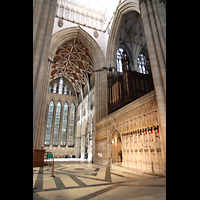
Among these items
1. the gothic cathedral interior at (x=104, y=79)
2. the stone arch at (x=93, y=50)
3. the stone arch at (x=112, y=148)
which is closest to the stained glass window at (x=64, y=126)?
the gothic cathedral interior at (x=104, y=79)

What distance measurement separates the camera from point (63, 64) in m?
24.5

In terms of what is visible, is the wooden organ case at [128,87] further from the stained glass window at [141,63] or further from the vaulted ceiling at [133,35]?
the stained glass window at [141,63]

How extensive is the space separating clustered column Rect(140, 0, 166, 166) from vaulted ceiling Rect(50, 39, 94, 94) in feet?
41.1

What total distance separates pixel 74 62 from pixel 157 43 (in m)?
17.7

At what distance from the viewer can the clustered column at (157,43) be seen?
23.6 ft

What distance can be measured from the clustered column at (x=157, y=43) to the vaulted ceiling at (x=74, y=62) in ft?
41.1

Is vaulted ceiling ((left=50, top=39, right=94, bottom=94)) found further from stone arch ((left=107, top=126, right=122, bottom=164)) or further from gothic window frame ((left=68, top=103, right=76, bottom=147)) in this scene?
stone arch ((left=107, top=126, right=122, bottom=164))

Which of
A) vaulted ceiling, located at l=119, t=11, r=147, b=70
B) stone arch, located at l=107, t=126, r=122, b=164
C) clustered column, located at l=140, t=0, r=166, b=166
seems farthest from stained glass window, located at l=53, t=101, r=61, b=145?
clustered column, located at l=140, t=0, r=166, b=166

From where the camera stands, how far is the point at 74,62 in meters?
24.0

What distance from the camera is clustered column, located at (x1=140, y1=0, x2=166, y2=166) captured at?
7181 mm
